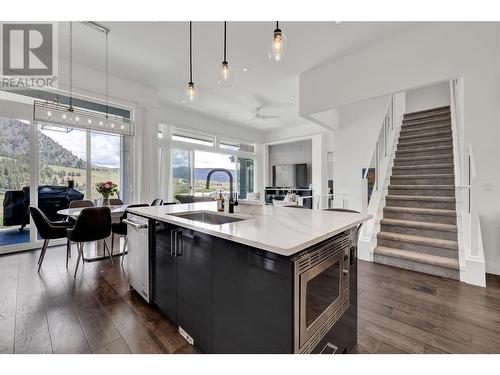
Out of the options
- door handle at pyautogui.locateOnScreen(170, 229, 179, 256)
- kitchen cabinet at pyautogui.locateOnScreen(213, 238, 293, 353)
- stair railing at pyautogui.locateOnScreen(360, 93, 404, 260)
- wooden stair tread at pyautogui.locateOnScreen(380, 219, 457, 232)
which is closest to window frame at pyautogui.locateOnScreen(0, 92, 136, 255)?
door handle at pyautogui.locateOnScreen(170, 229, 179, 256)

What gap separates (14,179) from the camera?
3.77 meters

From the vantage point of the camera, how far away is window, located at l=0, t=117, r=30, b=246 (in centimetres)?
369

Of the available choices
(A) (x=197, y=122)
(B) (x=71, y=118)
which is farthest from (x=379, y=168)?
(B) (x=71, y=118)

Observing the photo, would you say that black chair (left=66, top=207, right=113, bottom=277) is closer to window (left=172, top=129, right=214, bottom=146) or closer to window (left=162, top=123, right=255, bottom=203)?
window (left=162, top=123, right=255, bottom=203)

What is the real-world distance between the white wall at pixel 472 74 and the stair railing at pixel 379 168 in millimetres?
1261

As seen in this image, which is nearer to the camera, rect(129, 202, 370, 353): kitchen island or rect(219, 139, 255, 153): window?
rect(129, 202, 370, 353): kitchen island

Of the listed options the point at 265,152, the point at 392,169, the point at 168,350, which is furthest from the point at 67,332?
the point at 265,152

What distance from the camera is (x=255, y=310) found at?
3.74ft

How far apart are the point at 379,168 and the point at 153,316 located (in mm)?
4522

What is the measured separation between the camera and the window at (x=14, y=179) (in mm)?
3691

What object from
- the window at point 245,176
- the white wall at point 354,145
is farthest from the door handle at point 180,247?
the window at point 245,176

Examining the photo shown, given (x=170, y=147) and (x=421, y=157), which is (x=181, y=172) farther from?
(x=421, y=157)

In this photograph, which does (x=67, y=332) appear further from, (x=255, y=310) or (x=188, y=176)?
(x=188, y=176)

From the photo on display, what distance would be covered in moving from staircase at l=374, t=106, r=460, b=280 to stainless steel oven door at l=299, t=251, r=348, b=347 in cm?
225
